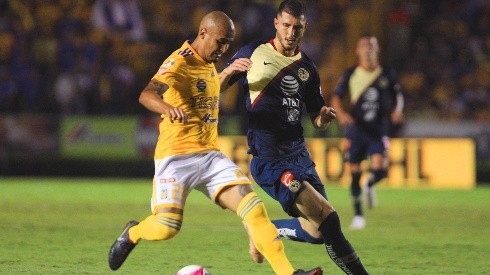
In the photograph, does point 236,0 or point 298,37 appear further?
point 236,0

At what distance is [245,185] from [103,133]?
1321 cm

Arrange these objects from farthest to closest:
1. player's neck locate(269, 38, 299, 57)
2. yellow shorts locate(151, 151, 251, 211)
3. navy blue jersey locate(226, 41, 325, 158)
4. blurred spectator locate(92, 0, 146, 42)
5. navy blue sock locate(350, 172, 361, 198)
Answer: blurred spectator locate(92, 0, 146, 42) → navy blue sock locate(350, 172, 361, 198) → player's neck locate(269, 38, 299, 57) → navy blue jersey locate(226, 41, 325, 158) → yellow shorts locate(151, 151, 251, 211)

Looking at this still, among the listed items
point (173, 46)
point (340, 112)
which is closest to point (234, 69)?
point (340, 112)

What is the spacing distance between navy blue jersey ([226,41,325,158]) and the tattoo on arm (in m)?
0.91

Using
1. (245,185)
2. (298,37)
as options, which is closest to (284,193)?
(245,185)

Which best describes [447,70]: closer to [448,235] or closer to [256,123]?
[448,235]

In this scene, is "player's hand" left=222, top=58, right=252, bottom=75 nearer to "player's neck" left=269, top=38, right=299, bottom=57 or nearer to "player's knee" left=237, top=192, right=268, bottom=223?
→ "player's neck" left=269, top=38, right=299, bottom=57

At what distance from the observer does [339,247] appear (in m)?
7.52

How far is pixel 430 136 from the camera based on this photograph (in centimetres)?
1956

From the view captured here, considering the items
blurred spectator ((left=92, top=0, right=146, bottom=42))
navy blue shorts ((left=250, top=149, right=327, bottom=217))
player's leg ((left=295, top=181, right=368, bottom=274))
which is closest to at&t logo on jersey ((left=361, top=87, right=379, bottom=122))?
navy blue shorts ((left=250, top=149, right=327, bottom=217))

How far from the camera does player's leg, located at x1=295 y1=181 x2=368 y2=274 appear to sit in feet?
24.6

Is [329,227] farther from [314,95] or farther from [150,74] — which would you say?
[150,74]

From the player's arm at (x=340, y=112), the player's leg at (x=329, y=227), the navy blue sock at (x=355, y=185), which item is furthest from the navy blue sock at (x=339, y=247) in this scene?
the navy blue sock at (x=355, y=185)

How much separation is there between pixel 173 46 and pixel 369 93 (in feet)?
29.1
